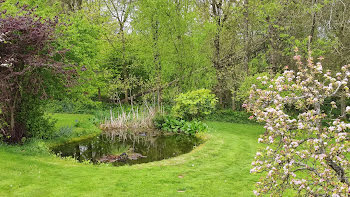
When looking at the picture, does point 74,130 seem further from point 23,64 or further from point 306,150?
point 306,150

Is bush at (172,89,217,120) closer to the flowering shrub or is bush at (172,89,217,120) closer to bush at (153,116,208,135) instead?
bush at (153,116,208,135)

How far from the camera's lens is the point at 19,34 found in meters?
7.65

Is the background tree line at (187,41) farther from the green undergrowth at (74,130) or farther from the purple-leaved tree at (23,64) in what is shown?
the green undergrowth at (74,130)

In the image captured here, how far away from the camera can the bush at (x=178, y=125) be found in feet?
41.0

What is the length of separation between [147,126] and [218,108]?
8324mm

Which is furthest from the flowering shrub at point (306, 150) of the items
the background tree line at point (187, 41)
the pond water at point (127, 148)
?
the background tree line at point (187, 41)

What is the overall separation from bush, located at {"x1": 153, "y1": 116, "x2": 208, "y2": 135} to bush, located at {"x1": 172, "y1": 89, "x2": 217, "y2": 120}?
0.40 meters

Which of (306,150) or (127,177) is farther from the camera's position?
(127,177)

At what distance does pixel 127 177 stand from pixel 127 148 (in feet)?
11.9

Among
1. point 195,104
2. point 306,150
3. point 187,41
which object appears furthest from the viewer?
point 187,41

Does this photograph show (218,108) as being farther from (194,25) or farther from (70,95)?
(70,95)

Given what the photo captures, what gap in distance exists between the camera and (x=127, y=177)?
6.55 m

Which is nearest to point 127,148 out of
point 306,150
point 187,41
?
point 187,41

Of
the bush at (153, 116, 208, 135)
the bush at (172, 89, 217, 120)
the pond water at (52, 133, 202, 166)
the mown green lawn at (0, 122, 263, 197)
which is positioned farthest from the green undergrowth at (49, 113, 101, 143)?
the bush at (172, 89, 217, 120)
